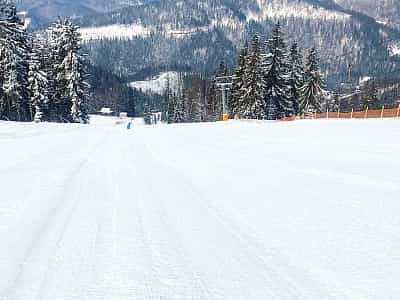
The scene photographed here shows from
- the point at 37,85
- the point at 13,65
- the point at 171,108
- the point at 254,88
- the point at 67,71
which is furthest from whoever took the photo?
the point at 171,108

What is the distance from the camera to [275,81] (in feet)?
187

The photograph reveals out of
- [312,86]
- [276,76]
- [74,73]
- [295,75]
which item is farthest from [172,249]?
[295,75]

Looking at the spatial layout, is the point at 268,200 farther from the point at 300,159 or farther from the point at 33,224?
the point at 300,159

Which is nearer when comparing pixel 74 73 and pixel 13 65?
pixel 13 65

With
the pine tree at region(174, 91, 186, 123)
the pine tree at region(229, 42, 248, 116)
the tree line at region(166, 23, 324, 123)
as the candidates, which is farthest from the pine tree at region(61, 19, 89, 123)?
the pine tree at region(174, 91, 186, 123)

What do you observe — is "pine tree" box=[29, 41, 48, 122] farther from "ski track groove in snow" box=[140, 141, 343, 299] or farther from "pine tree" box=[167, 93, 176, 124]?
"pine tree" box=[167, 93, 176, 124]

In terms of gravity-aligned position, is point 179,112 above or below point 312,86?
below

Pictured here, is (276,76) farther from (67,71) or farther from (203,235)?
(203,235)

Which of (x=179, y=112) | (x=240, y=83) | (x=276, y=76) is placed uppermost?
(x=276, y=76)

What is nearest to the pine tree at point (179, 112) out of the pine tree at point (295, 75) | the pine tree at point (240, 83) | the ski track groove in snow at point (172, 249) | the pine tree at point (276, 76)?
the pine tree at point (240, 83)

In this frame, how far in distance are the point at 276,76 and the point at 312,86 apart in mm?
8456

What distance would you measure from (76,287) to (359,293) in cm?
220

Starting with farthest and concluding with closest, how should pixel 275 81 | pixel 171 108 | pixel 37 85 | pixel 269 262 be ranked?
pixel 171 108
pixel 275 81
pixel 37 85
pixel 269 262

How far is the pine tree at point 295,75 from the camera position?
201ft
